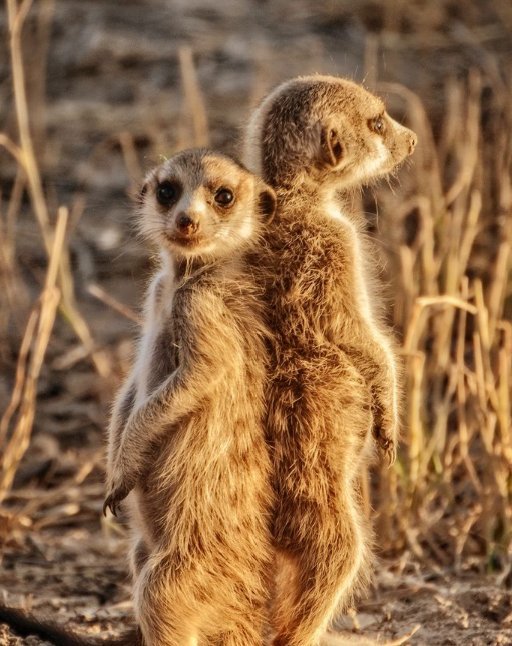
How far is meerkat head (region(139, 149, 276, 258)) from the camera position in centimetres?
326

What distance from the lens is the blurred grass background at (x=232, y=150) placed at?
443 cm

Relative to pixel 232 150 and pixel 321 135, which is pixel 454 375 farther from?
pixel 321 135

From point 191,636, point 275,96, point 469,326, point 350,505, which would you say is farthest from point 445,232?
point 191,636

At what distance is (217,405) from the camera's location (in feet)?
10.4

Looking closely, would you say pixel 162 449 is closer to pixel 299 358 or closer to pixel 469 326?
pixel 299 358

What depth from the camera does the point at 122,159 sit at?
818 centimetres

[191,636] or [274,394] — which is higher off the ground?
[274,394]

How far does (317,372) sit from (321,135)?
632 mm

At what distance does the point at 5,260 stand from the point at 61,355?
39.4 inches

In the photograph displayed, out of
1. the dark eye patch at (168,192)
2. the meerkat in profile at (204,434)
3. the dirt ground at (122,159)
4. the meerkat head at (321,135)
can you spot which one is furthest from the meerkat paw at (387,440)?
the dark eye patch at (168,192)

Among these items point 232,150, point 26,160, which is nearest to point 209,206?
point 232,150

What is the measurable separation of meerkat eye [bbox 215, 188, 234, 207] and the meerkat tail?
114 centimetres

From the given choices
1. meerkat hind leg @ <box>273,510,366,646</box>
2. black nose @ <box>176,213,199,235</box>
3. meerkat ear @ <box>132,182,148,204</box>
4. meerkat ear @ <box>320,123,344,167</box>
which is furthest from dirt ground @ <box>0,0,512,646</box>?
black nose @ <box>176,213,199,235</box>

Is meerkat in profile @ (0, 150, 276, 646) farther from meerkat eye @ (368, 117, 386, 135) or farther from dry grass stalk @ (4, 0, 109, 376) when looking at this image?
dry grass stalk @ (4, 0, 109, 376)
